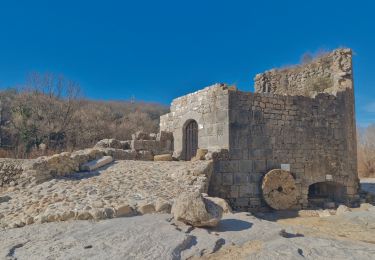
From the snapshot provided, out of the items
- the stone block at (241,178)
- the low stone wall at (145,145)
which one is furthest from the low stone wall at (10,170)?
the stone block at (241,178)

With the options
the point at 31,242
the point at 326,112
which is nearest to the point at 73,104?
the point at 326,112

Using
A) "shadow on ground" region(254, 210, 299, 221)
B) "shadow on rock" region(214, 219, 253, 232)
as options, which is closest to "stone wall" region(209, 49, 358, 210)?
"shadow on ground" region(254, 210, 299, 221)

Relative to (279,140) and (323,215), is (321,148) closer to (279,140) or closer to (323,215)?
(279,140)

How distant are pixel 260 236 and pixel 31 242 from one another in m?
3.19

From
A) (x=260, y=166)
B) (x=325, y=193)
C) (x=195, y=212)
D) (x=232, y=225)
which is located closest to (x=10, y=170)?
(x=195, y=212)

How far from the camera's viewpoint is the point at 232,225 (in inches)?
204

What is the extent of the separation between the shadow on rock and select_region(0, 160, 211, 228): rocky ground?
3.55 ft

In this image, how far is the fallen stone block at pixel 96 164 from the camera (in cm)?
816

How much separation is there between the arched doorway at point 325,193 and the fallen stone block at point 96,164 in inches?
264

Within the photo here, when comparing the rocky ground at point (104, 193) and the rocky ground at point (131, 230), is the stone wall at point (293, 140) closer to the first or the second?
the rocky ground at point (104, 193)

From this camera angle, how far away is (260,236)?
4.74m

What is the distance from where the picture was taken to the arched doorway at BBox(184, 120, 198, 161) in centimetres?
1098

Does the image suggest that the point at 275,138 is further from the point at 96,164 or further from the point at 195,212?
the point at 195,212

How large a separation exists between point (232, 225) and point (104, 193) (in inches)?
102
